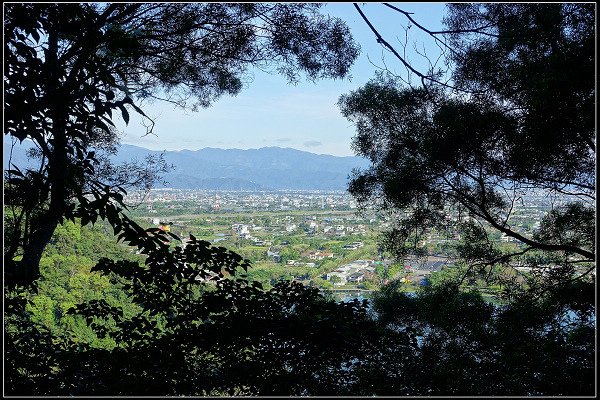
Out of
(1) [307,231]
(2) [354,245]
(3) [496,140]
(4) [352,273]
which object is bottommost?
(4) [352,273]

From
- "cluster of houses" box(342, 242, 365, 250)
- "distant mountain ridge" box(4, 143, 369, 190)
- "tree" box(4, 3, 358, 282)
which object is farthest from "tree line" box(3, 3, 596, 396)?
"distant mountain ridge" box(4, 143, 369, 190)

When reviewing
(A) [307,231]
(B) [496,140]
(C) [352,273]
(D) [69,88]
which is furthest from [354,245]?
(D) [69,88]

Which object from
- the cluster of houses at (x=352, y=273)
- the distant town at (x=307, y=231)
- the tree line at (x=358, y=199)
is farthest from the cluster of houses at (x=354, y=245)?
the tree line at (x=358, y=199)

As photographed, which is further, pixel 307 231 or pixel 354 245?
pixel 307 231

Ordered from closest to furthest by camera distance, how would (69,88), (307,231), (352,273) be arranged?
(69,88) → (352,273) → (307,231)

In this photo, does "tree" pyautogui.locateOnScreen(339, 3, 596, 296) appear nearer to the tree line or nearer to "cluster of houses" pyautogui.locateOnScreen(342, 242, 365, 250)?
the tree line

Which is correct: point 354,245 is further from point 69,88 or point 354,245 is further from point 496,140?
point 69,88

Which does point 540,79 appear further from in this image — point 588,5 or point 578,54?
point 588,5
